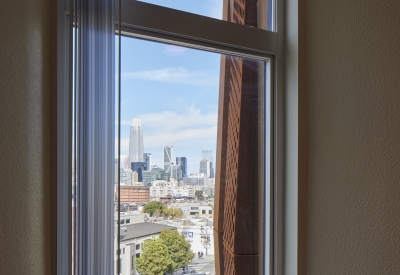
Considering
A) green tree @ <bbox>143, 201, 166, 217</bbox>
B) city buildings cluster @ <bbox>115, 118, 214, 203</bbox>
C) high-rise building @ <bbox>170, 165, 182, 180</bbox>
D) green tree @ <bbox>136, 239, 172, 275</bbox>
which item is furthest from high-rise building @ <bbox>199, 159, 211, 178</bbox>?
green tree @ <bbox>136, 239, 172, 275</bbox>

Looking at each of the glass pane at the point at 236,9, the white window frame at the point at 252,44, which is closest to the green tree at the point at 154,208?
the white window frame at the point at 252,44

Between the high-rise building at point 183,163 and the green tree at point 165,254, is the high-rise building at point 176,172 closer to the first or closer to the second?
the high-rise building at point 183,163

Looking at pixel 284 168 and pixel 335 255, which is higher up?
pixel 284 168

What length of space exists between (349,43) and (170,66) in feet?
2.57

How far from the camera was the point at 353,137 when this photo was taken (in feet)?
5.12

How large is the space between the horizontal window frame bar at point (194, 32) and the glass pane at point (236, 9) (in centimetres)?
6

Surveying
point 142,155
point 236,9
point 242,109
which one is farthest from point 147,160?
point 236,9

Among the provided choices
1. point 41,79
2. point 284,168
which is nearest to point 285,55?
point 284,168

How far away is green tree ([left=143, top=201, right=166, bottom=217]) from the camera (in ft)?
4.74

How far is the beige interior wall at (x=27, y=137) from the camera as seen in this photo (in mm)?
870

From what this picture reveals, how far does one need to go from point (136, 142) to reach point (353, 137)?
0.91 metres

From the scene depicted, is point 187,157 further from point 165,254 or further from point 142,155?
Result: point 165,254

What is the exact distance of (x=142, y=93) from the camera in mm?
1455

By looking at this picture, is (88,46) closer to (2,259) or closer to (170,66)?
(170,66)
